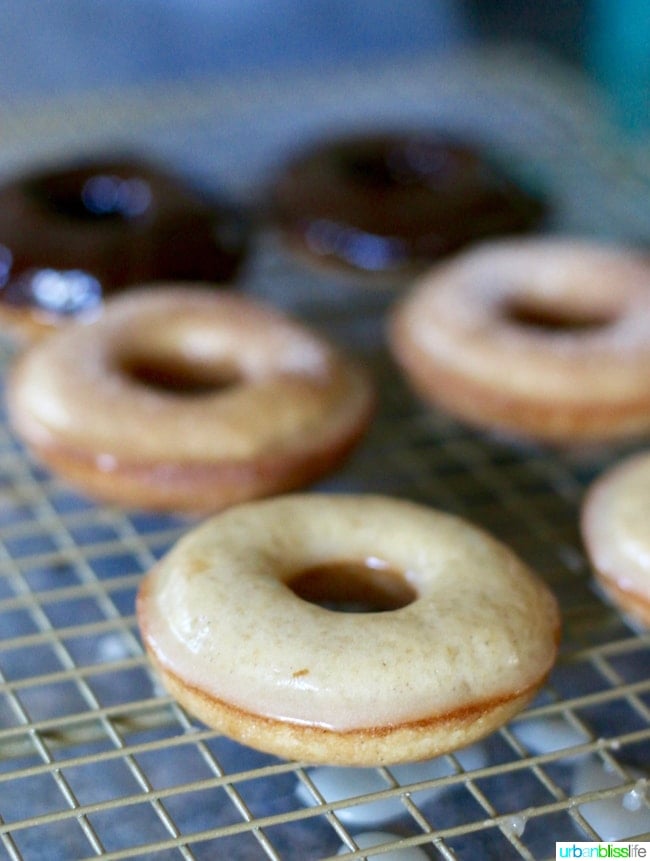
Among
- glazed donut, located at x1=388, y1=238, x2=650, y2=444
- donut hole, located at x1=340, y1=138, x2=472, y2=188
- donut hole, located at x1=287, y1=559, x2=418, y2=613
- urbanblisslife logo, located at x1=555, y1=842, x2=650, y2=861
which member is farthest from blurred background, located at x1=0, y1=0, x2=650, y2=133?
urbanblisslife logo, located at x1=555, y1=842, x2=650, y2=861

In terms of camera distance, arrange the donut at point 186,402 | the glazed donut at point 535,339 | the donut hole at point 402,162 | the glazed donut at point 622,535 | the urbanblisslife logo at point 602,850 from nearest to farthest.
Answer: the urbanblisslife logo at point 602,850 → the glazed donut at point 622,535 → the donut at point 186,402 → the glazed donut at point 535,339 → the donut hole at point 402,162

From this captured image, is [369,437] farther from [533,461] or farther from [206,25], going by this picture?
[206,25]

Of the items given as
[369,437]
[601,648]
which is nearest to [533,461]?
[369,437]

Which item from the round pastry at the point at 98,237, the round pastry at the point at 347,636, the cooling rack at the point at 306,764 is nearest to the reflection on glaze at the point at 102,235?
the round pastry at the point at 98,237

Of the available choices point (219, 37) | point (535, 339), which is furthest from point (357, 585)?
point (219, 37)

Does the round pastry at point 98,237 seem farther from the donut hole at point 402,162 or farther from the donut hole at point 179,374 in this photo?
the donut hole at point 402,162

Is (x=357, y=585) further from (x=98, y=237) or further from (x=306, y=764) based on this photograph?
(x=98, y=237)

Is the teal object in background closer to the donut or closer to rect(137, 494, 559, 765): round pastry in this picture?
the donut
